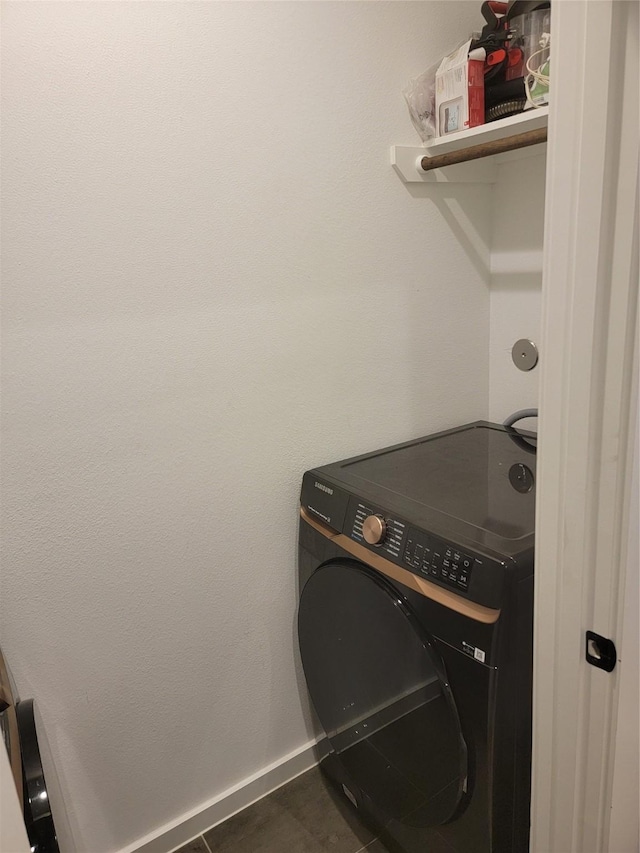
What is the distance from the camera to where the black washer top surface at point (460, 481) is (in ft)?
3.83

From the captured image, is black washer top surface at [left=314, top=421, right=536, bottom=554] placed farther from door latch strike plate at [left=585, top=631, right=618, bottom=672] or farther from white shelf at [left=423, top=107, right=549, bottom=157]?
white shelf at [left=423, top=107, right=549, bottom=157]

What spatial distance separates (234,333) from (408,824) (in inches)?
45.1

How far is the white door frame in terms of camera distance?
658 mm

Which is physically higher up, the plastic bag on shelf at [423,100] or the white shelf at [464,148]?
the plastic bag on shelf at [423,100]

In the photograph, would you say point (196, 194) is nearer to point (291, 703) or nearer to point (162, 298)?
point (162, 298)

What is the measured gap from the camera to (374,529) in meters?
1.24

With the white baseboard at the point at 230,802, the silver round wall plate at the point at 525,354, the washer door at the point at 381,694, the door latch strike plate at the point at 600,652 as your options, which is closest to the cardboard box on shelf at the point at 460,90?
the silver round wall plate at the point at 525,354

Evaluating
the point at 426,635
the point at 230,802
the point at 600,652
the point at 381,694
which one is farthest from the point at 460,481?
the point at 230,802

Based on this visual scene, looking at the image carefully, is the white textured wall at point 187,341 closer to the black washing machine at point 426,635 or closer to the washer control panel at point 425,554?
the black washing machine at point 426,635

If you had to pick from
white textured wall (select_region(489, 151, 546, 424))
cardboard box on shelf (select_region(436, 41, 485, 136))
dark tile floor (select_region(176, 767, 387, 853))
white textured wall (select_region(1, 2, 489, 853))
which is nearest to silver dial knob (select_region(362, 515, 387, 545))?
white textured wall (select_region(1, 2, 489, 853))

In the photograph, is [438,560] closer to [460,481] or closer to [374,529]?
[374,529]

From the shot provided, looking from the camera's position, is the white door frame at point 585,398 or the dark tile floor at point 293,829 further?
the dark tile floor at point 293,829

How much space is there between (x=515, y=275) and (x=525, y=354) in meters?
0.45

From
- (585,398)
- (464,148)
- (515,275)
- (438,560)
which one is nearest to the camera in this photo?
(585,398)
